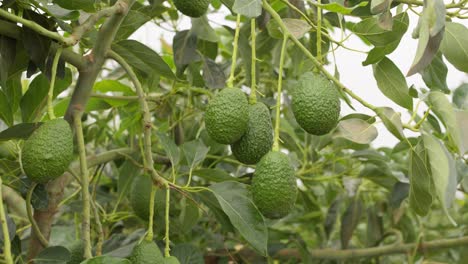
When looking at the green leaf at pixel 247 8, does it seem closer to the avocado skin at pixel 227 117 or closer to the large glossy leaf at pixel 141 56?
the avocado skin at pixel 227 117

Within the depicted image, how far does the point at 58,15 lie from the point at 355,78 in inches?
78.5

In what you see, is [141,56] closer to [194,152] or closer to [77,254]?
[194,152]

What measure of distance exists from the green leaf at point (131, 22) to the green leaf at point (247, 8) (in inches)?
11.3

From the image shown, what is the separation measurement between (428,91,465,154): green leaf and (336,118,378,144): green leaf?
71 millimetres

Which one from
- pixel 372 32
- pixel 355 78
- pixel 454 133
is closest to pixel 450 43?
pixel 372 32

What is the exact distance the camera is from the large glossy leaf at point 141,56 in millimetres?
888

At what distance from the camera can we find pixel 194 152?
3.14 ft

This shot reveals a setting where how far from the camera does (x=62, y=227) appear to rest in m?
1.26

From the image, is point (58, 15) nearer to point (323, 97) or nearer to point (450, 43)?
point (323, 97)

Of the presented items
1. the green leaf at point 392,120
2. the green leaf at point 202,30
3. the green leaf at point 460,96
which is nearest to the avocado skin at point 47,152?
the green leaf at point 392,120

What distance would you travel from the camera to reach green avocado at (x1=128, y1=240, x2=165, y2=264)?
2.24ft

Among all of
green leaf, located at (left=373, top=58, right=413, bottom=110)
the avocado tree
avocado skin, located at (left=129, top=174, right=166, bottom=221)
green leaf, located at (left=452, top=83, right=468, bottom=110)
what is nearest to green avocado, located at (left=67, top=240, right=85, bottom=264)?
the avocado tree

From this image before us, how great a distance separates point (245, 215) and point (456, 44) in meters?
0.33

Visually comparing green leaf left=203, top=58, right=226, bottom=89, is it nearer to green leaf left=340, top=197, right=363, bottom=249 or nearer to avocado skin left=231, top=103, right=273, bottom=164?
avocado skin left=231, top=103, right=273, bottom=164
